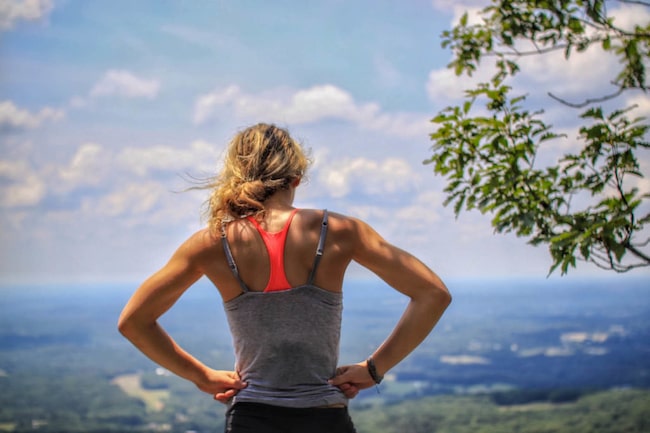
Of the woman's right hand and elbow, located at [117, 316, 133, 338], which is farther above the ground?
elbow, located at [117, 316, 133, 338]

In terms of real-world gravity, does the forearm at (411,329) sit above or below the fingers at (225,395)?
above

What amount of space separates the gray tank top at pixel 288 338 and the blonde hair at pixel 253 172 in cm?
10

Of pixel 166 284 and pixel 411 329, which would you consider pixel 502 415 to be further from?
pixel 166 284

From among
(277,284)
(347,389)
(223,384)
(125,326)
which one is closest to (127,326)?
(125,326)

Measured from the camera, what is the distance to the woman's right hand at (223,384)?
5.71 ft

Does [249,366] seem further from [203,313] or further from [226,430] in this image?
[203,313]

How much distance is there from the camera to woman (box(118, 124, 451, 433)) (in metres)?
1.67

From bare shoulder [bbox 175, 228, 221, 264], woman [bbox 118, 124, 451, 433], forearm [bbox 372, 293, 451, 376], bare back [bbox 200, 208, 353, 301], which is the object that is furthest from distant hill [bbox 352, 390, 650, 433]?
bare shoulder [bbox 175, 228, 221, 264]

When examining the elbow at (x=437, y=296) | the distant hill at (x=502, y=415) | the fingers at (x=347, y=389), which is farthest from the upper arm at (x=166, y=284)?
the distant hill at (x=502, y=415)

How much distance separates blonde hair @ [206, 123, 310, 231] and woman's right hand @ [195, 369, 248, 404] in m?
0.38

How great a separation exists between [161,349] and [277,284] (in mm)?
397

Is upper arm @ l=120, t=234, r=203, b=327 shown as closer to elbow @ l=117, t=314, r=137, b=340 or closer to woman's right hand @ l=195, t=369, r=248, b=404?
elbow @ l=117, t=314, r=137, b=340

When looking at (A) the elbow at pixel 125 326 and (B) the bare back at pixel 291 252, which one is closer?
(B) the bare back at pixel 291 252

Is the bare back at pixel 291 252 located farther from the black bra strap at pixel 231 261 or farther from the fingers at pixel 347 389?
the fingers at pixel 347 389
